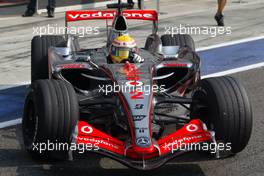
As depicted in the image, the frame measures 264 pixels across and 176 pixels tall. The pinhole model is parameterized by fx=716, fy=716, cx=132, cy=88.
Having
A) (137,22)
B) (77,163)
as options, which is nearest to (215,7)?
(137,22)

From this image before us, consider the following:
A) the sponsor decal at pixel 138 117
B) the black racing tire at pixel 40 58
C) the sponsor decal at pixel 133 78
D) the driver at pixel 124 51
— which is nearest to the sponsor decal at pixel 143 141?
the sponsor decal at pixel 138 117

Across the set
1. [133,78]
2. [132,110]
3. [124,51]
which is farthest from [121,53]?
[132,110]

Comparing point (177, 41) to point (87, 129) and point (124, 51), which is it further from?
point (87, 129)

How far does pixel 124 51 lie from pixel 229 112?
1.63 m

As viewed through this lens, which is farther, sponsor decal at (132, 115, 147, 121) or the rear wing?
the rear wing

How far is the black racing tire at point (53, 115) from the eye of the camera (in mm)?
6383

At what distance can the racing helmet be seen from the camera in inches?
304

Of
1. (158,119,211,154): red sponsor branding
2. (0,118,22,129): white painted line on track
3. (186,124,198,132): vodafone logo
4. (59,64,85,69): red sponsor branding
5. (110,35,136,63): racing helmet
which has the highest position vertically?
(110,35,136,63): racing helmet

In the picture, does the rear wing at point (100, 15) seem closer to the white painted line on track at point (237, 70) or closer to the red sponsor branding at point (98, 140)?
the white painted line on track at point (237, 70)

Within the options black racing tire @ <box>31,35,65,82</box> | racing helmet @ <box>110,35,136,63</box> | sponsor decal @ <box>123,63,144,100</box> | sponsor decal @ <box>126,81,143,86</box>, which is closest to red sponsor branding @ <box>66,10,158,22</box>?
black racing tire @ <box>31,35,65,82</box>

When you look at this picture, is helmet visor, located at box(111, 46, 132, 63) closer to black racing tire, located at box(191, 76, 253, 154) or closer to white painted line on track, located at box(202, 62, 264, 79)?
black racing tire, located at box(191, 76, 253, 154)

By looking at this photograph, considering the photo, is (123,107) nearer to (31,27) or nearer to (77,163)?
(77,163)

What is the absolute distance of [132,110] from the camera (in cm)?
658

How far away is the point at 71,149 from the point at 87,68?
172 cm
